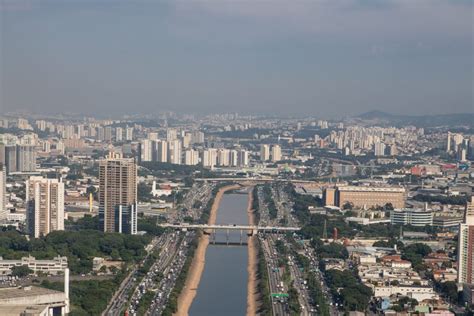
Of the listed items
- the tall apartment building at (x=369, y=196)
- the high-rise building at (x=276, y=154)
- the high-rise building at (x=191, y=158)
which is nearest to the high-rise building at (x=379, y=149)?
the high-rise building at (x=276, y=154)

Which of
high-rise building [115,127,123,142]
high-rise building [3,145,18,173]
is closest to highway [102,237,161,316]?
high-rise building [3,145,18,173]

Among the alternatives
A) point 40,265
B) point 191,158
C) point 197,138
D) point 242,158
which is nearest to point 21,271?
point 40,265

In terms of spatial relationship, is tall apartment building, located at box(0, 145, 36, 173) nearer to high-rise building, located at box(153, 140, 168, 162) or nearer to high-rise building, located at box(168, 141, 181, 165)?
high-rise building, located at box(153, 140, 168, 162)

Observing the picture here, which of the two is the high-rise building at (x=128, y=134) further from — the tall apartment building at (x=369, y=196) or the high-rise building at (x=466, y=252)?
the high-rise building at (x=466, y=252)

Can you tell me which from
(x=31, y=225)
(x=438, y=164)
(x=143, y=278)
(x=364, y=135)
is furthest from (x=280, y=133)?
(x=143, y=278)

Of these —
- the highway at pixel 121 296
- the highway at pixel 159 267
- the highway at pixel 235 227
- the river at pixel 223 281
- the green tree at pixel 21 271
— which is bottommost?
the river at pixel 223 281

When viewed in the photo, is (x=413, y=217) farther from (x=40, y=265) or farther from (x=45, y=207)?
(x=40, y=265)
